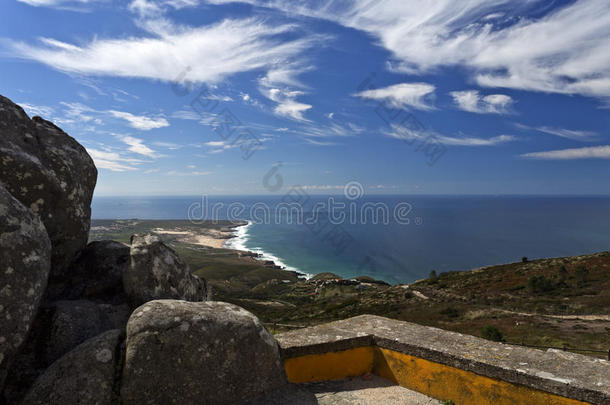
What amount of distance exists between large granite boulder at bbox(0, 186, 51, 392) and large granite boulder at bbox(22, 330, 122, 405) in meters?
0.33

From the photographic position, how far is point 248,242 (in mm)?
180875

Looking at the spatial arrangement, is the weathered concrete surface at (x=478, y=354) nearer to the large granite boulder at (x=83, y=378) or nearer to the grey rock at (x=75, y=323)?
the large granite boulder at (x=83, y=378)

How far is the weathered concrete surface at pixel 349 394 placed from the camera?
3.67m

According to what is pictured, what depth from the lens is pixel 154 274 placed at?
4.42m

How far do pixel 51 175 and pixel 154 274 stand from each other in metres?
1.70

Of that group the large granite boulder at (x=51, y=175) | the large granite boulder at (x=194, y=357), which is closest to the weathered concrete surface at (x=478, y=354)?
the large granite boulder at (x=194, y=357)

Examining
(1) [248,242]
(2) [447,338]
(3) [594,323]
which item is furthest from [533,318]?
(1) [248,242]

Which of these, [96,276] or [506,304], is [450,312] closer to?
[506,304]

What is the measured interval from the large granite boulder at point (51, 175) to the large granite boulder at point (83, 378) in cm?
172

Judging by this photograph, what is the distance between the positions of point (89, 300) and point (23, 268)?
5.10 ft

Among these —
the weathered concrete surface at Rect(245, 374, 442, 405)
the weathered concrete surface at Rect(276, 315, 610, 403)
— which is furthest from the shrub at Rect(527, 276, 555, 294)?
the weathered concrete surface at Rect(245, 374, 442, 405)

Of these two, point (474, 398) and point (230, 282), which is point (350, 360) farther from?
point (230, 282)

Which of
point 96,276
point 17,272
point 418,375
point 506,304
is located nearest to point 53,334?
point 17,272

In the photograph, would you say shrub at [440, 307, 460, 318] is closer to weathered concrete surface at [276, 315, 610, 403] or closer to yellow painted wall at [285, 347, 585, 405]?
weathered concrete surface at [276, 315, 610, 403]
